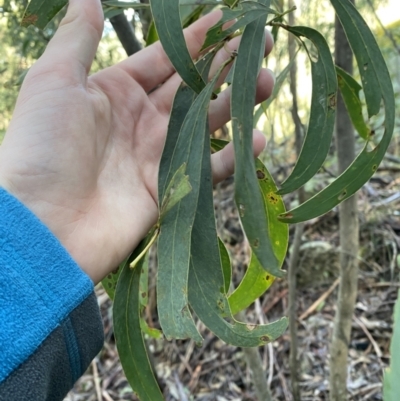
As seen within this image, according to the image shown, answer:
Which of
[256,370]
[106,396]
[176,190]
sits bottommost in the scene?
[106,396]

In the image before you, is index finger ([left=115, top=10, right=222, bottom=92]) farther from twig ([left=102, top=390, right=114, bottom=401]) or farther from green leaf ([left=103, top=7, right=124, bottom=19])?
twig ([left=102, top=390, right=114, bottom=401])

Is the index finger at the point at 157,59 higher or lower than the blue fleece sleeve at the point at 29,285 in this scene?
higher

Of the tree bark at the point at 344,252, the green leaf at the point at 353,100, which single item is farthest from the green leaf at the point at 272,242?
the tree bark at the point at 344,252

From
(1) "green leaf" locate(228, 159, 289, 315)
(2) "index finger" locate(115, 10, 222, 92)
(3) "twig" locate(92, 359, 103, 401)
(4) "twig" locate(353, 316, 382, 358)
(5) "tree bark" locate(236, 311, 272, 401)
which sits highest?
(2) "index finger" locate(115, 10, 222, 92)

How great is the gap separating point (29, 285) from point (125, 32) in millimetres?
570

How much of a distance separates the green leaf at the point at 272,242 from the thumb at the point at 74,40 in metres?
0.35

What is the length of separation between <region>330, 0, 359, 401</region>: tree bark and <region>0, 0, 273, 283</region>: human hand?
30cm

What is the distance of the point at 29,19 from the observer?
658 mm

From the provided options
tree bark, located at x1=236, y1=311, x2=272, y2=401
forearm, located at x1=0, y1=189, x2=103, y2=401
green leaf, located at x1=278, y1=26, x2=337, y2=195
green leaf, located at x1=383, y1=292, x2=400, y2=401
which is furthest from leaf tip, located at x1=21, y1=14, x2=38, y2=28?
tree bark, located at x1=236, y1=311, x2=272, y2=401

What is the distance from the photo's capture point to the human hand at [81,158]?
2.27 feet

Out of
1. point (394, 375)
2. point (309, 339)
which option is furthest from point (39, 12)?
point (309, 339)

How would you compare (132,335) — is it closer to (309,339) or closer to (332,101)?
(332,101)

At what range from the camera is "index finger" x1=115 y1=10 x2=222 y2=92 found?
0.80 m

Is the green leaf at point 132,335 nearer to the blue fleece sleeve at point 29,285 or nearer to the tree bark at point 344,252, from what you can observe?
the blue fleece sleeve at point 29,285
